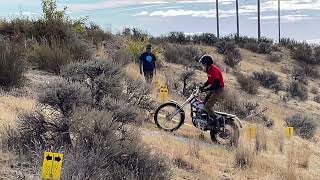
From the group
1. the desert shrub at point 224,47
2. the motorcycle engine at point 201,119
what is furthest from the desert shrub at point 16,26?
the desert shrub at point 224,47

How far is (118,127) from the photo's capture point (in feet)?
28.5

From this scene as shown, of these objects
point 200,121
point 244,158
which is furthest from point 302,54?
point 244,158

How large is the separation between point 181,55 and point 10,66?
23968mm

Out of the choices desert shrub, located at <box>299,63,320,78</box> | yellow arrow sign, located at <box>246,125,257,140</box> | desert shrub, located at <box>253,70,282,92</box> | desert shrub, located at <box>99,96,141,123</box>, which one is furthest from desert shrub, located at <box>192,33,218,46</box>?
desert shrub, located at <box>99,96,141,123</box>

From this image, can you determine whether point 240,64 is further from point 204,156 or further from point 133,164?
point 133,164

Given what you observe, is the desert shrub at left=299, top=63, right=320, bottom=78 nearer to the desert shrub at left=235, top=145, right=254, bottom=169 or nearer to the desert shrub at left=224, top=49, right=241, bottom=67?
the desert shrub at left=224, top=49, right=241, bottom=67

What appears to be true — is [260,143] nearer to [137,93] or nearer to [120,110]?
[137,93]

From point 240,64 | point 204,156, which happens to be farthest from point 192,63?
point 204,156

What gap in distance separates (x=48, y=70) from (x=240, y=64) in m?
27.6

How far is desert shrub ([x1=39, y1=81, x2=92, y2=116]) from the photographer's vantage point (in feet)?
28.9

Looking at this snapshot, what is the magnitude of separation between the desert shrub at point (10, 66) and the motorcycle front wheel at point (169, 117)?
13.5ft

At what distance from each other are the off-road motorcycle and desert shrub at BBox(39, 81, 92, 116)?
15.3ft

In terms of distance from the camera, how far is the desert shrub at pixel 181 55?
36750 millimetres

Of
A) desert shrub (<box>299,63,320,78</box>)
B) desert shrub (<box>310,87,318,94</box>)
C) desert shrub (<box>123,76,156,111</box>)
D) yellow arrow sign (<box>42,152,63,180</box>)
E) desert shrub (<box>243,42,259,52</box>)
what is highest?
yellow arrow sign (<box>42,152,63,180</box>)
